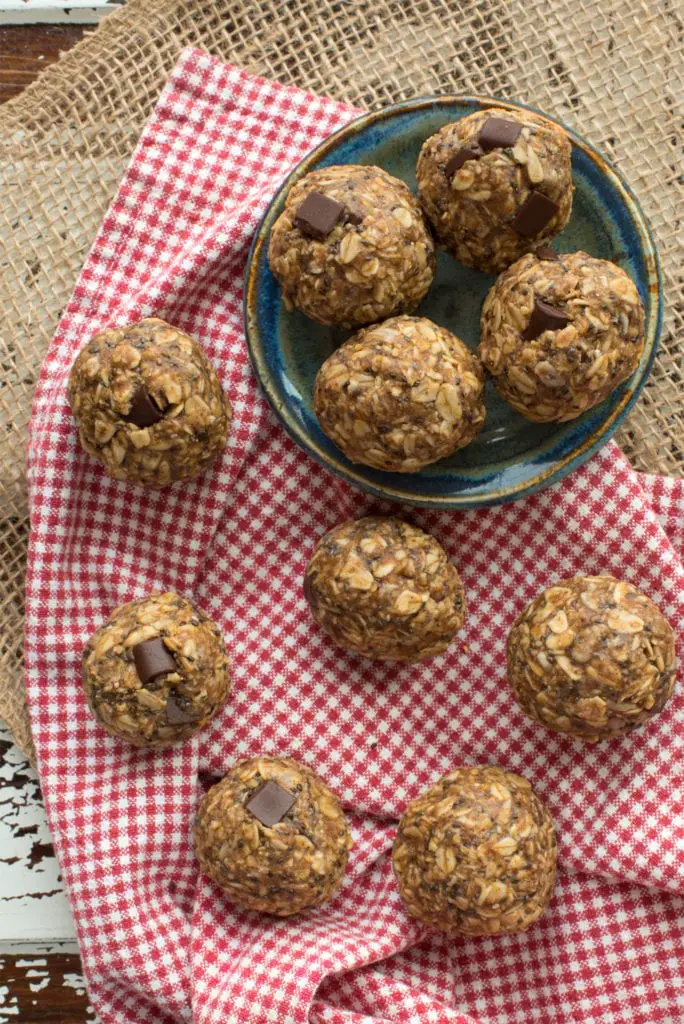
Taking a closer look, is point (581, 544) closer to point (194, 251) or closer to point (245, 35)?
point (194, 251)

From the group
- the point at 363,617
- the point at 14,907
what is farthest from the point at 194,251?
the point at 14,907

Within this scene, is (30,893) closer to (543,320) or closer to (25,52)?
(543,320)

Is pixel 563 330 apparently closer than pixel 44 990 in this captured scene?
Yes

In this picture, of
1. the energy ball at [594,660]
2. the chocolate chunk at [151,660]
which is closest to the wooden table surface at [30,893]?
the chocolate chunk at [151,660]

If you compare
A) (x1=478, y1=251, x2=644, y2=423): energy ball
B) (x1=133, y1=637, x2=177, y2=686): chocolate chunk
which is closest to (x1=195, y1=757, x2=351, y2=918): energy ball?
(x1=133, y1=637, x2=177, y2=686): chocolate chunk

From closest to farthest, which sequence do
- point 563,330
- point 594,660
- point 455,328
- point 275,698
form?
point 563,330, point 594,660, point 455,328, point 275,698

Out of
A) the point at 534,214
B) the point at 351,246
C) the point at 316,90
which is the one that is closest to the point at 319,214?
the point at 351,246

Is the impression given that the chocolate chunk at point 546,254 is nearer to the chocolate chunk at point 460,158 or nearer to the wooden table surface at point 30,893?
the chocolate chunk at point 460,158
